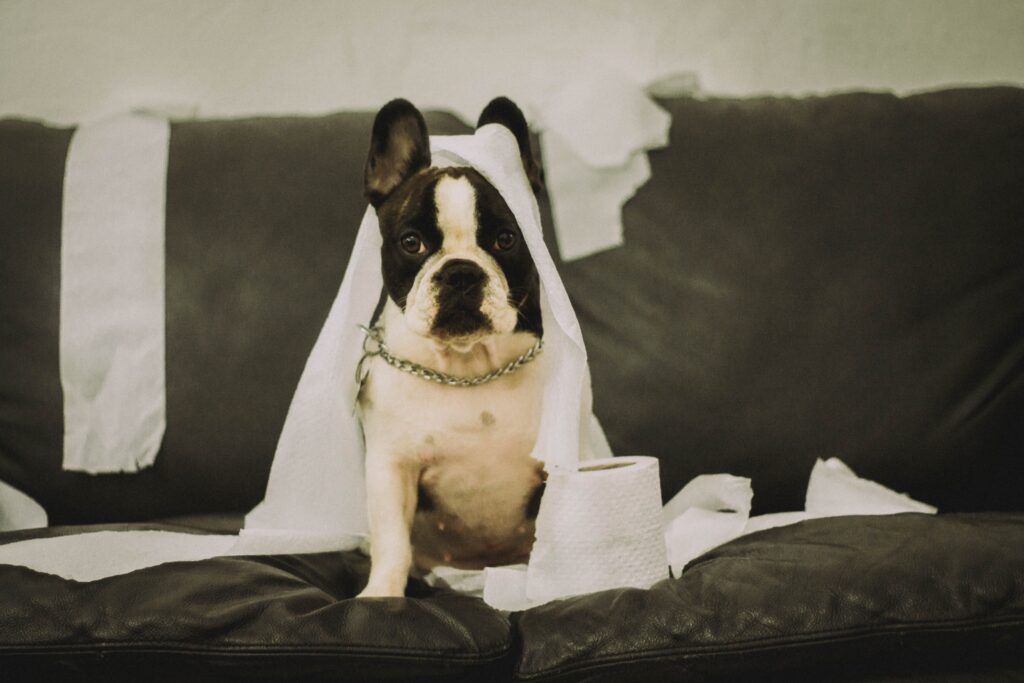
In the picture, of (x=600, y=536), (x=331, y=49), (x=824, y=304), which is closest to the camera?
(x=600, y=536)

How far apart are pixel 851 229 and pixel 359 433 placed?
1.02 m

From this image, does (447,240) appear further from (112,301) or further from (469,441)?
(112,301)

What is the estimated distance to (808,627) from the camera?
0.83m

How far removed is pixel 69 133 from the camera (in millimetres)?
1645

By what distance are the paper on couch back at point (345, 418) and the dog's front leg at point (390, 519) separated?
105mm

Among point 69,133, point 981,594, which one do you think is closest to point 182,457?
point 69,133

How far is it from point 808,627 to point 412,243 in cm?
73

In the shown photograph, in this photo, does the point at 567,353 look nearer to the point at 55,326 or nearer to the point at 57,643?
the point at 57,643

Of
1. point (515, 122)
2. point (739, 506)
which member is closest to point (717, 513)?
point (739, 506)

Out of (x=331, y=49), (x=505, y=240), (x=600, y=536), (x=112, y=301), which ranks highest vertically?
(x=331, y=49)

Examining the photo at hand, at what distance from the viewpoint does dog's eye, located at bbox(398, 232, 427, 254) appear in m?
1.20

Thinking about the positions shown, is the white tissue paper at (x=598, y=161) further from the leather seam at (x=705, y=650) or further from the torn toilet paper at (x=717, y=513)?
the leather seam at (x=705, y=650)

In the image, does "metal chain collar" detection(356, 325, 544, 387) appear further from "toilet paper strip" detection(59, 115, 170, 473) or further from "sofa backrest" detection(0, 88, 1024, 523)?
"toilet paper strip" detection(59, 115, 170, 473)

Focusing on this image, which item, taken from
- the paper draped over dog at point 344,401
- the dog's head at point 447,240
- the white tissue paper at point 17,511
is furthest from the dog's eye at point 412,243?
the white tissue paper at point 17,511
